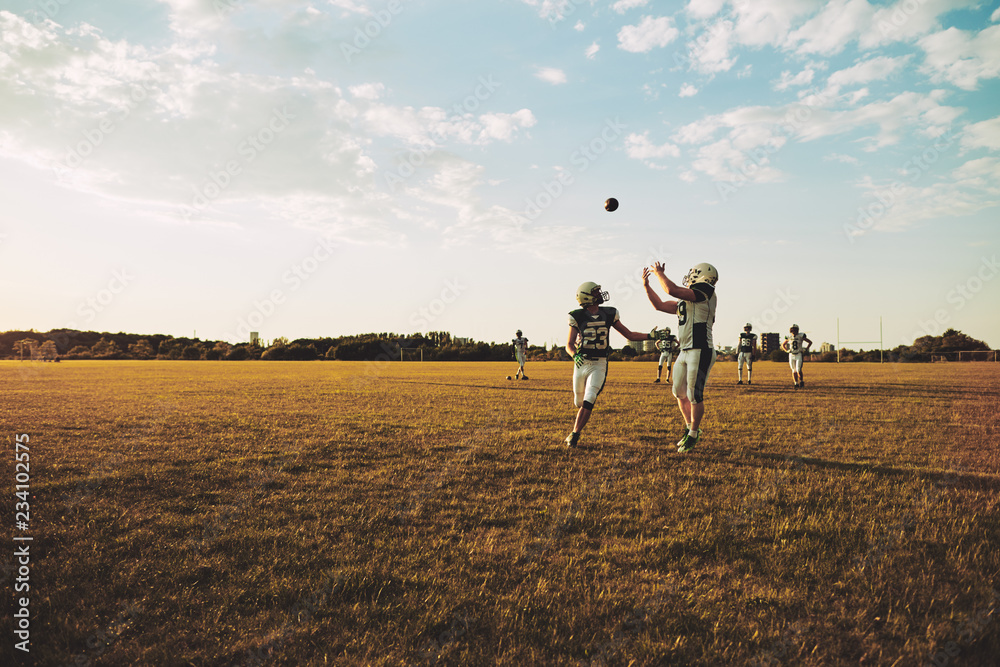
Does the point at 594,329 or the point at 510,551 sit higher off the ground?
the point at 594,329

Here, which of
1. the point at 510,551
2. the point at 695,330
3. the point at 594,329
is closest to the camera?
the point at 510,551

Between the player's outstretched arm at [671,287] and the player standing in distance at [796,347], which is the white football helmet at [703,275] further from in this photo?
the player standing in distance at [796,347]

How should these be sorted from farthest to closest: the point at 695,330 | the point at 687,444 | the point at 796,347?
the point at 796,347
the point at 695,330
the point at 687,444

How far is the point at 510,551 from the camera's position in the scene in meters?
4.08

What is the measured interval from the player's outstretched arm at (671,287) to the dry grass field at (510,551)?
2.28m

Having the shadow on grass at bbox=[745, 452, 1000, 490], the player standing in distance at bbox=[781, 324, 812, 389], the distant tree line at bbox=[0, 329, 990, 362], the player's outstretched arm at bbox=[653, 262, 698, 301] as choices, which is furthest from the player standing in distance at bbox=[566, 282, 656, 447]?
the distant tree line at bbox=[0, 329, 990, 362]

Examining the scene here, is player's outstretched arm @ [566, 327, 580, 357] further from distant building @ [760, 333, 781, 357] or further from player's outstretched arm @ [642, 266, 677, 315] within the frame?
distant building @ [760, 333, 781, 357]

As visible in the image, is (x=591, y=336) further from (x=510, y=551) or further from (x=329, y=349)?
(x=329, y=349)

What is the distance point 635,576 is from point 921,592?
6.03 feet

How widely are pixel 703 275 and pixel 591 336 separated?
1891 millimetres

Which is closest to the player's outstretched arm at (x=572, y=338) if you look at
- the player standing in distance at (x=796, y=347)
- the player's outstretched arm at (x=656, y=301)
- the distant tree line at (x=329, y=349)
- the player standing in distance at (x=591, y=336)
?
the player standing in distance at (x=591, y=336)

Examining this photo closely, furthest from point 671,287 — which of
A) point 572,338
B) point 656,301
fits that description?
point 572,338

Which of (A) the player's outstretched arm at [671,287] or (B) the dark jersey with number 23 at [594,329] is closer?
(A) the player's outstretched arm at [671,287]

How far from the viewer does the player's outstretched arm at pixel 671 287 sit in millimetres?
7086
